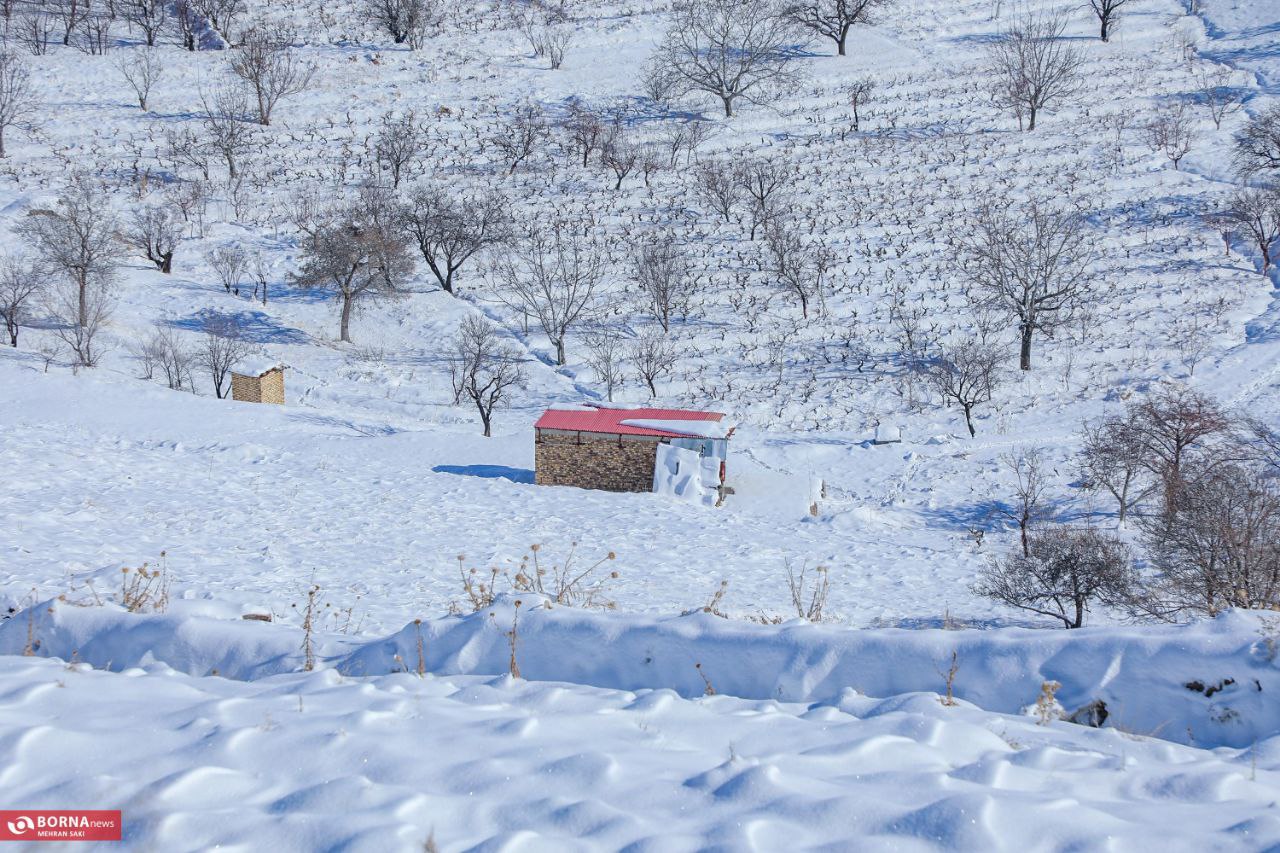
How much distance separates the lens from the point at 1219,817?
12.3 feet

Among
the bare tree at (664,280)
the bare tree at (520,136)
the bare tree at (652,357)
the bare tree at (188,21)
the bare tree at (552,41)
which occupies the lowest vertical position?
the bare tree at (652,357)

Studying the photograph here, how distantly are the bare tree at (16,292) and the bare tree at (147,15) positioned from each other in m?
33.4

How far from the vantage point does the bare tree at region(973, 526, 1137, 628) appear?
13711 millimetres

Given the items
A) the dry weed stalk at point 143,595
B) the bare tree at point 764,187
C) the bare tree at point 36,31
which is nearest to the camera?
the dry weed stalk at point 143,595

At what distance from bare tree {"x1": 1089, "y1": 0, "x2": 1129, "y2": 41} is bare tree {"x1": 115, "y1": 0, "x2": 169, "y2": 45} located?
58.6 meters

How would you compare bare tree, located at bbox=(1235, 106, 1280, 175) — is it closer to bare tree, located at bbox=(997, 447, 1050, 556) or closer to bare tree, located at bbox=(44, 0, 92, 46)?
bare tree, located at bbox=(997, 447, 1050, 556)

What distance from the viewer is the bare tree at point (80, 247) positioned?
33031 millimetres

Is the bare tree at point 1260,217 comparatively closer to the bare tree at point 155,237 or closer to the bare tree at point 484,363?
the bare tree at point 484,363

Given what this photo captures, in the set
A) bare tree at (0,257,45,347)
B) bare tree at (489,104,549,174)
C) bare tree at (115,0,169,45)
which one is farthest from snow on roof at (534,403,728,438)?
bare tree at (115,0,169,45)

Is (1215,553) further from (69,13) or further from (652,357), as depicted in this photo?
(69,13)

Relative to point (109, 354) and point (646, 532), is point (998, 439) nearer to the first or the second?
point (646, 532)

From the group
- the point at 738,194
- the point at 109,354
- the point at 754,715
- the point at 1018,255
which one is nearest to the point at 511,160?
the point at 738,194

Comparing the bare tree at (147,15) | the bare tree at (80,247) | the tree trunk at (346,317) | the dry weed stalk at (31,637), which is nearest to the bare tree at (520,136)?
the tree trunk at (346,317)

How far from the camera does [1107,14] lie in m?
57.3
